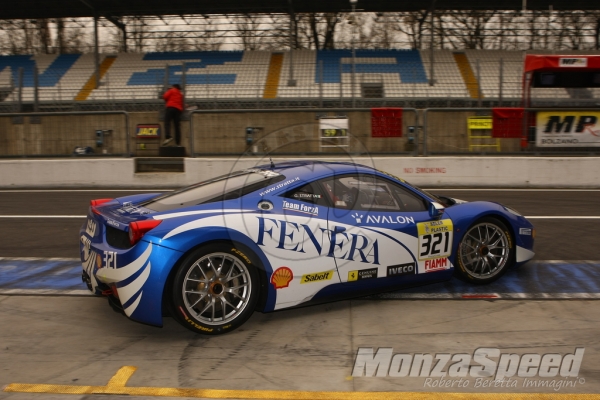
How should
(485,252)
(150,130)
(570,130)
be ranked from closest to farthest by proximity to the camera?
1. (485,252)
2. (570,130)
3. (150,130)

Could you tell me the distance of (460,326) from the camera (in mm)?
4605

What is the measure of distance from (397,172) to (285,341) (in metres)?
9.55

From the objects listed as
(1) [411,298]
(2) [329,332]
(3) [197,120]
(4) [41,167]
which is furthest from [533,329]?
(4) [41,167]

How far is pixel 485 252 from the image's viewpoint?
5.63 m

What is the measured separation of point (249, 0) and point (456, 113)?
15.7 m

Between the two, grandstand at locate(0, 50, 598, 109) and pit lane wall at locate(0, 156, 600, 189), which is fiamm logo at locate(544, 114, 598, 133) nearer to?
pit lane wall at locate(0, 156, 600, 189)

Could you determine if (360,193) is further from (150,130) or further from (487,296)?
(150,130)

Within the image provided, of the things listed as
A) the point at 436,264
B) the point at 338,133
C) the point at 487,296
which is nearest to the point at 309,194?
the point at 436,264

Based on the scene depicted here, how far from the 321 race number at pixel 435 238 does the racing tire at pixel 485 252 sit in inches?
7.7

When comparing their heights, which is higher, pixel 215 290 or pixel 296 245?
pixel 296 245

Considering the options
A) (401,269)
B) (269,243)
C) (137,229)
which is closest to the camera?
(137,229)

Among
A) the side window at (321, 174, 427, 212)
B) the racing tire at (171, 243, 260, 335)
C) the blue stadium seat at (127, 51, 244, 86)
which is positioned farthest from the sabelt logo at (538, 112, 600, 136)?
the blue stadium seat at (127, 51, 244, 86)

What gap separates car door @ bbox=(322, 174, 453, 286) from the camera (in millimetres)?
4820

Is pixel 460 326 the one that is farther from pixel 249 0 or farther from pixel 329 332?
pixel 249 0
